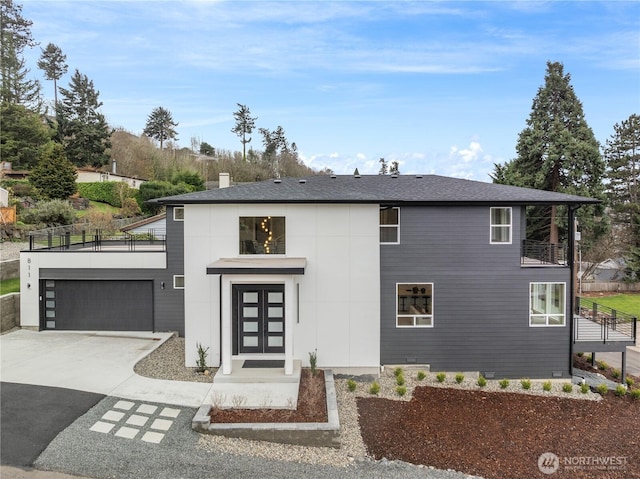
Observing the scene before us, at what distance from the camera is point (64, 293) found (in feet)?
45.9

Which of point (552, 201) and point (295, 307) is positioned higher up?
point (552, 201)

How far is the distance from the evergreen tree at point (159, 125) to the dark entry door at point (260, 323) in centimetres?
5793

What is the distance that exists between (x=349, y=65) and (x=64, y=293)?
59.3ft

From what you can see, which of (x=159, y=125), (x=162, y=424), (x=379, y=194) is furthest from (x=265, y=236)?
(x=159, y=125)

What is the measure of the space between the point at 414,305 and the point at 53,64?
192ft

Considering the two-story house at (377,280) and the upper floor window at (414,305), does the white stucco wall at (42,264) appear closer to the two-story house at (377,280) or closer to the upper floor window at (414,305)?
the two-story house at (377,280)

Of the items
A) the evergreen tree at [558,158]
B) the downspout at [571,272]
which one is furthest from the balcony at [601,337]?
the evergreen tree at [558,158]

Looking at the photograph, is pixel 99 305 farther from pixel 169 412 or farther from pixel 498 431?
pixel 498 431

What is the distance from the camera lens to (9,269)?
1656cm

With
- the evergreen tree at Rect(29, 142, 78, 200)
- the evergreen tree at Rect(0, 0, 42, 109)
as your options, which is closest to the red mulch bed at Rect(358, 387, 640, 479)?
the evergreen tree at Rect(29, 142, 78, 200)

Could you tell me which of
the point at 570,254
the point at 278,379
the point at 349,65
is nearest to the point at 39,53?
the point at 349,65

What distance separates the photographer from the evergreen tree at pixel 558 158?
27.2 meters

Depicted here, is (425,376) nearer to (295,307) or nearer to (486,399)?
(486,399)

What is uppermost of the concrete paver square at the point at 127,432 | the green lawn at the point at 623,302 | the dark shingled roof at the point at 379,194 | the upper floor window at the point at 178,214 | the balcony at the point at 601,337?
the dark shingled roof at the point at 379,194
